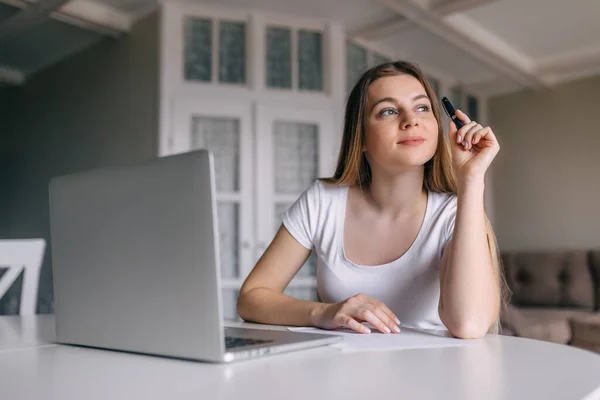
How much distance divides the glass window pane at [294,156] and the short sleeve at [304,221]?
2.56 m

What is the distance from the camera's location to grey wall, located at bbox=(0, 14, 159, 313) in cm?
386

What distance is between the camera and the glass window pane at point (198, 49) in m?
3.74

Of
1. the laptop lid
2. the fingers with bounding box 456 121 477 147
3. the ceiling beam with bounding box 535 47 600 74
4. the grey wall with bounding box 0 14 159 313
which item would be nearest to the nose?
the fingers with bounding box 456 121 477 147

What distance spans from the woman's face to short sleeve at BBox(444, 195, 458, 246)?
0.44 ft

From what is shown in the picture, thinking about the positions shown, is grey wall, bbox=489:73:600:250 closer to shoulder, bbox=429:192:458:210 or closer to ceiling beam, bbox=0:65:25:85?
shoulder, bbox=429:192:458:210

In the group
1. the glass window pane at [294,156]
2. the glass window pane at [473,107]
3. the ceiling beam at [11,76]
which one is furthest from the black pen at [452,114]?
the ceiling beam at [11,76]

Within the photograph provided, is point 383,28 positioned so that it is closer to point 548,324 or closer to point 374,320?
point 548,324

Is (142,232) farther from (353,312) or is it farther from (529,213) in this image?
(529,213)

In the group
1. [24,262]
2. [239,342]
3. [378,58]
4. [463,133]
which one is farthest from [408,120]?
[378,58]

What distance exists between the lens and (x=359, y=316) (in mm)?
928

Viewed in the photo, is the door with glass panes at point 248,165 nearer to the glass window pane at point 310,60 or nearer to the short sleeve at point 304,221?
the glass window pane at point 310,60

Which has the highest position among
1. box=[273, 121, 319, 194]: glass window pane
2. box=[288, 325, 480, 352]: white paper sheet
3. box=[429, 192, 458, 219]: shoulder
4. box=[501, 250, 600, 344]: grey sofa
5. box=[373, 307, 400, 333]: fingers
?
box=[273, 121, 319, 194]: glass window pane

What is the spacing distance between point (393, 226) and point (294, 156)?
274cm

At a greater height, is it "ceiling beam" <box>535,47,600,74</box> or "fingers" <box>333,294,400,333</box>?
"ceiling beam" <box>535,47,600,74</box>
